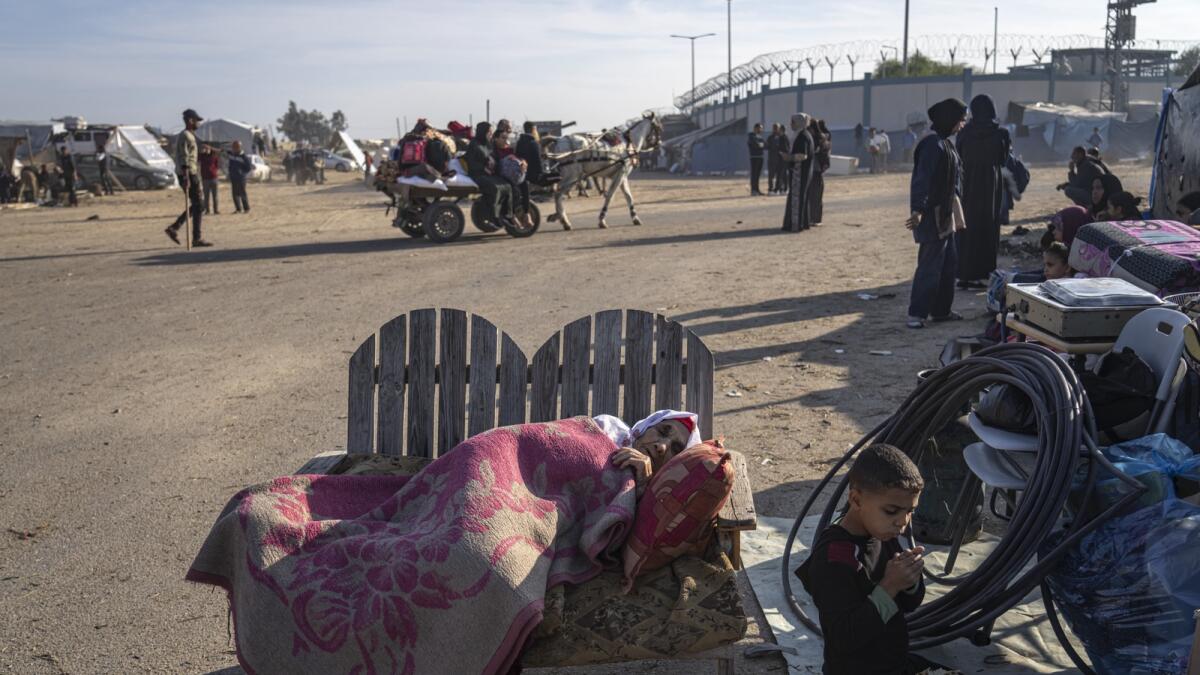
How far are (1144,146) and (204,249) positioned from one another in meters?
39.4

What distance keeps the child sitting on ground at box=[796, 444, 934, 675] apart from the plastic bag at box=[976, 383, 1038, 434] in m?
1.02

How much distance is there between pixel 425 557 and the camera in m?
3.32

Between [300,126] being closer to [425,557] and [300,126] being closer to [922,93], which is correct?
[922,93]

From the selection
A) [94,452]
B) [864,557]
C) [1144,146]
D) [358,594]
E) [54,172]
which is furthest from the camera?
[1144,146]

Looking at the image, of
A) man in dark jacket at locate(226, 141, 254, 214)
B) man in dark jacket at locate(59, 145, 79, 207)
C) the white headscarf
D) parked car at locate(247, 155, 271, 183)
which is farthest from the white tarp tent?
the white headscarf

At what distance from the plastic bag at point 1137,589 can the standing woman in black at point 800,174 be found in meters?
13.7

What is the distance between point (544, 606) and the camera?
131 inches

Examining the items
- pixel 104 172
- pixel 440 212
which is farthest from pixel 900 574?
pixel 104 172

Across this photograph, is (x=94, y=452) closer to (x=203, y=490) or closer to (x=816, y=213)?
(x=203, y=490)

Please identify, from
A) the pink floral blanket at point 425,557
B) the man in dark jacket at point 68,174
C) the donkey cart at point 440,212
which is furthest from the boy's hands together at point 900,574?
the man in dark jacket at point 68,174

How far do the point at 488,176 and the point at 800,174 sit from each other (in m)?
5.25

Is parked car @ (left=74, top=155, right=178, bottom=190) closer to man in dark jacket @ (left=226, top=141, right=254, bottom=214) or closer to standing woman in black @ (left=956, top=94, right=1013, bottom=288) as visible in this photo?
man in dark jacket @ (left=226, top=141, right=254, bottom=214)

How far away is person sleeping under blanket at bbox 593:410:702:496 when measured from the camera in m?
3.83

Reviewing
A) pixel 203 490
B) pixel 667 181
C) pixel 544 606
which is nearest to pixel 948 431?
pixel 544 606
